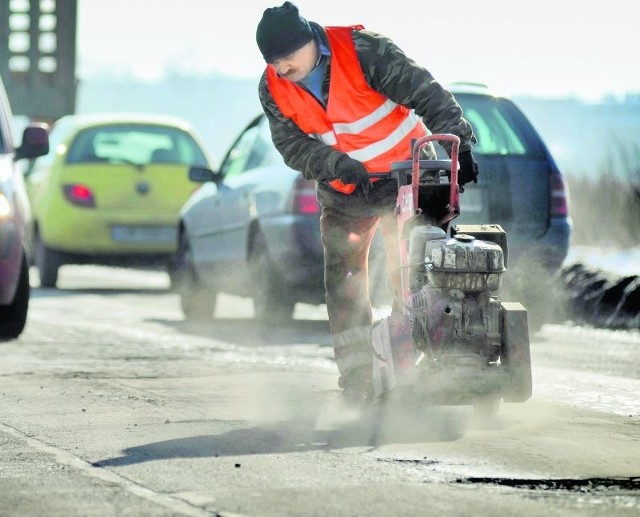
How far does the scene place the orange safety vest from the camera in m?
7.25

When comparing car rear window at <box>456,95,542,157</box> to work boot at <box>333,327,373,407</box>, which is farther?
car rear window at <box>456,95,542,157</box>

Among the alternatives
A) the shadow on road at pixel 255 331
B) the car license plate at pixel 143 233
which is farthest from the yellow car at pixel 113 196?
the shadow on road at pixel 255 331

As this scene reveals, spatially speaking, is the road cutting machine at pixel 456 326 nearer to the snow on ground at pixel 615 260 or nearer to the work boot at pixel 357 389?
the work boot at pixel 357 389

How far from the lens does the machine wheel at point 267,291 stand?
39.9 ft

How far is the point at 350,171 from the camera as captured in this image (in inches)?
283

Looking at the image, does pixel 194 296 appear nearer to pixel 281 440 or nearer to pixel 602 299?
pixel 602 299

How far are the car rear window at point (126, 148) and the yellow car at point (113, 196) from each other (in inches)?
0.4

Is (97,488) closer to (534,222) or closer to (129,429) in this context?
(129,429)

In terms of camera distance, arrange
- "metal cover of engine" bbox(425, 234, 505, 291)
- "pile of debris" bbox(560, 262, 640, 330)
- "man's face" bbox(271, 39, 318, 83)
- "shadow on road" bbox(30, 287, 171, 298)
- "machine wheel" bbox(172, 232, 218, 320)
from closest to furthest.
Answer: "metal cover of engine" bbox(425, 234, 505, 291)
"man's face" bbox(271, 39, 318, 83)
"pile of debris" bbox(560, 262, 640, 330)
"machine wheel" bbox(172, 232, 218, 320)
"shadow on road" bbox(30, 287, 171, 298)

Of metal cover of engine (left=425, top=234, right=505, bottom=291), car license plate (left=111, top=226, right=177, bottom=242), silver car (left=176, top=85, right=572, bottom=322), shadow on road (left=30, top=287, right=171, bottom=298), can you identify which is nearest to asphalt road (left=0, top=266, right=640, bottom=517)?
metal cover of engine (left=425, top=234, right=505, bottom=291)

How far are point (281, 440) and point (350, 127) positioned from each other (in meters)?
1.55

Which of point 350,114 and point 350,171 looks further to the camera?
point 350,114

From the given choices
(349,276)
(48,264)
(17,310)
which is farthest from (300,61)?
(48,264)

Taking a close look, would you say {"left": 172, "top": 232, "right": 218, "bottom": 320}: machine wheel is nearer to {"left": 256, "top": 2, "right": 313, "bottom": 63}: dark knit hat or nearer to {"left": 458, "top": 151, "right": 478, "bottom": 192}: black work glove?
{"left": 256, "top": 2, "right": 313, "bottom": 63}: dark knit hat
